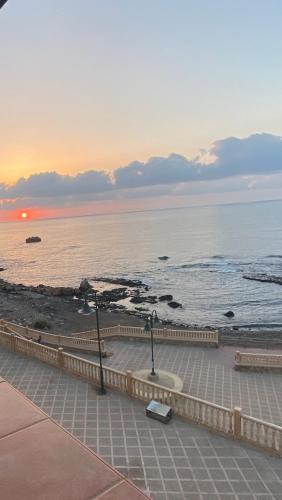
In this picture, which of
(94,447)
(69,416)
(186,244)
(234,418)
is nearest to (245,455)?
(234,418)

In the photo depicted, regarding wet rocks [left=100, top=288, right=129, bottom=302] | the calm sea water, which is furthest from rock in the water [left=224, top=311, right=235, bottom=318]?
wet rocks [left=100, top=288, right=129, bottom=302]

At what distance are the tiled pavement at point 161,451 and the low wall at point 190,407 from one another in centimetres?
25

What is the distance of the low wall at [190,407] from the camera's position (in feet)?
29.8

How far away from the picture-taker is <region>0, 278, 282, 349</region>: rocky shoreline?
106ft

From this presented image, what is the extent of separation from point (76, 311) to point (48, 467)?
40.7 metres

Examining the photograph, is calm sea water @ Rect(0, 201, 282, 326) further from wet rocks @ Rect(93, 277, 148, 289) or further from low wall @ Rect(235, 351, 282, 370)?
low wall @ Rect(235, 351, 282, 370)

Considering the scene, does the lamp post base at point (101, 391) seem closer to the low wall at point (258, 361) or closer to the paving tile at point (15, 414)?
the paving tile at point (15, 414)

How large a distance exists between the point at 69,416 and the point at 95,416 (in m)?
0.73

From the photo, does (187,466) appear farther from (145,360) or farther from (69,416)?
(145,360)

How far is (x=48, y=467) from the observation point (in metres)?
3.83

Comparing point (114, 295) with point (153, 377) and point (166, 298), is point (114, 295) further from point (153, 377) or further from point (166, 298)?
point (153, 377)

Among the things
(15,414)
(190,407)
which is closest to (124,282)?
(190,407)

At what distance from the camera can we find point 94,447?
351 inches

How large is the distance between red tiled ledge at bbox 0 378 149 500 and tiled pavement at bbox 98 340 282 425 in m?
10.3
